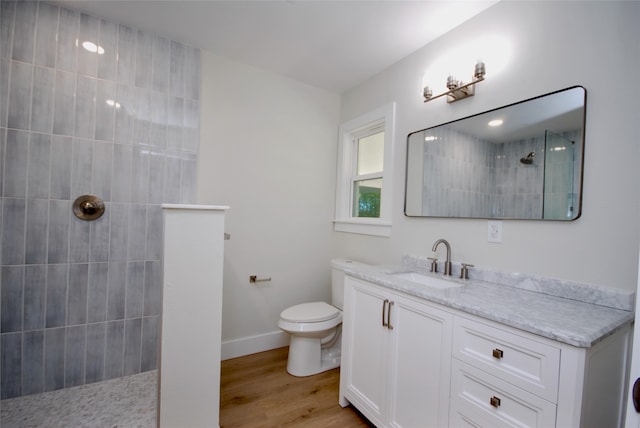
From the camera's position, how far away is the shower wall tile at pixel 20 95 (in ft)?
5.57

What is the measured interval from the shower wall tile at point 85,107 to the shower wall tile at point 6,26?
1.13 feet

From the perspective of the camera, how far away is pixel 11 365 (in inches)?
68.1

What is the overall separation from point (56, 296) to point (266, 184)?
63.2 inches

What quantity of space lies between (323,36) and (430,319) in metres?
1.89

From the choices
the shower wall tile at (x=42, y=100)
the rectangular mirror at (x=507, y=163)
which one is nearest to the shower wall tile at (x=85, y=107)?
the shower wall tile at (x=42, y=100)

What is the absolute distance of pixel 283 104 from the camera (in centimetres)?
258

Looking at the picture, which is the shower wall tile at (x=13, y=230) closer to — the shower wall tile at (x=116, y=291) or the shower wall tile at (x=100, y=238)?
the shower wall tile at (x=100, y=238)

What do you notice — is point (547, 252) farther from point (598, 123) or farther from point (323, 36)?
point (323, 36)

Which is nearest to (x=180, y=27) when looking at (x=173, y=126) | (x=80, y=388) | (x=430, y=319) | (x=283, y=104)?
(x=173, y=126)

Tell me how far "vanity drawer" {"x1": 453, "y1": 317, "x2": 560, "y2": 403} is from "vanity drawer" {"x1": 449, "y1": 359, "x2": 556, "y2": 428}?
0.03 m

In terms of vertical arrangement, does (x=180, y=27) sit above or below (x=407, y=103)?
above

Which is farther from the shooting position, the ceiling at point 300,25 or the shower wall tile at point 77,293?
the shower wall tile at point 77,293

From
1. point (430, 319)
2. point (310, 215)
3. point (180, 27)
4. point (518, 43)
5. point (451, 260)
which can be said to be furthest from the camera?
point (310, 215)

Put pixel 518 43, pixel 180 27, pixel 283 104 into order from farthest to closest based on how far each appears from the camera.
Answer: pixel 283 104, pixel 180 27, pixel 518 43
